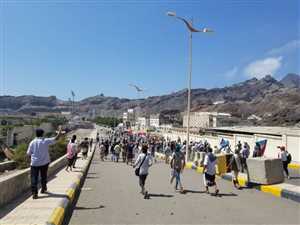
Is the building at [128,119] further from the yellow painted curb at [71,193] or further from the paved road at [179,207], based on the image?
the yellow painted curb at [71,193]

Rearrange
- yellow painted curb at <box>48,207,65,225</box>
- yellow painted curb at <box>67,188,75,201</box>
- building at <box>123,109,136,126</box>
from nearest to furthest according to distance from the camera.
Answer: yellow painted curb at <box>48,207,65,225</box>, yellow painted curb at <box>67,188,75,201</box>, building at <box>123,109,136,126</box>

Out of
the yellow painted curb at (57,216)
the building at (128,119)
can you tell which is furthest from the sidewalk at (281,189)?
the building at (128,119)

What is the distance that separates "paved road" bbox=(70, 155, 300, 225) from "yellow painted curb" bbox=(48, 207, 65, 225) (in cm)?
38

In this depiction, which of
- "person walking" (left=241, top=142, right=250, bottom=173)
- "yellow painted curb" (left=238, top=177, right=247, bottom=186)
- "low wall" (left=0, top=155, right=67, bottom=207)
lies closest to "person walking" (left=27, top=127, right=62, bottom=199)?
"low wall" (left=0, top=155, right=67, bottom=207)

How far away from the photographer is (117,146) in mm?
28766

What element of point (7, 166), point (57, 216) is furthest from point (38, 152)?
point (7, 166)

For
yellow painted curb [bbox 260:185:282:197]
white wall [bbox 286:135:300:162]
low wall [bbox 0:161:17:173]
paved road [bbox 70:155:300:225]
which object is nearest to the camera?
paved road [bbox 70:155:300:225]

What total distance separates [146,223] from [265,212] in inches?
133

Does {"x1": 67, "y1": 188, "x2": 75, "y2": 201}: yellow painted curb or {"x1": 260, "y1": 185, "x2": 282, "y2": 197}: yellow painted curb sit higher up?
{"x1": 67, "y1": 188, "x2": 75, "y2": 201}: yellow painted curb

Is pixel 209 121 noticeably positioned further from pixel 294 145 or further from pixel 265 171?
pixel 265 171

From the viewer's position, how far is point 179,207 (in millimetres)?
9797

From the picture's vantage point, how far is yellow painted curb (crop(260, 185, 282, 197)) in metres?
12.4

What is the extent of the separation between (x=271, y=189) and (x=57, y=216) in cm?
810

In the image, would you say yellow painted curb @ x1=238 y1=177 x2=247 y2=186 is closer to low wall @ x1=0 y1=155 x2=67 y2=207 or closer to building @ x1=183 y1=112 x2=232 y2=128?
low wall @ x1=0 y1=155 x2=67 y2=207
